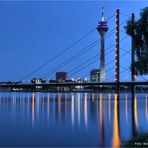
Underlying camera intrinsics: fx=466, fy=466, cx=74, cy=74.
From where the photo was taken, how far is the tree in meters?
21.1

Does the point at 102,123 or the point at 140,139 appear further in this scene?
the point at 102,123

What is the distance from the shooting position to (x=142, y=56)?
70.1ft

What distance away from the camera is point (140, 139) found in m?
15.2

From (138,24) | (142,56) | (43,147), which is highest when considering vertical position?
(138,24)

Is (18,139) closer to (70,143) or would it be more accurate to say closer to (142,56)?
(70,143)

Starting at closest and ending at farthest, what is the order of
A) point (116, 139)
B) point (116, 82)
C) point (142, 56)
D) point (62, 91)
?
point (116, 139), point (142, 56), point (116, 82), point (62, 91)

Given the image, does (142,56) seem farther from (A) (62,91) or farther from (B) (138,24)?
(A) (62,91)

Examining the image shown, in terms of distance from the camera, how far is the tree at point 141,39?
2112cm

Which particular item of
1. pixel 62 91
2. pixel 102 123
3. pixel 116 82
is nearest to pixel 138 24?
pixel 102 123

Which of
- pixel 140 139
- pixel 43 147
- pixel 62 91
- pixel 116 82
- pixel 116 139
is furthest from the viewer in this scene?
pixel 62 91

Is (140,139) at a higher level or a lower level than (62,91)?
lower

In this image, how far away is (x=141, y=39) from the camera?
22.7 metres

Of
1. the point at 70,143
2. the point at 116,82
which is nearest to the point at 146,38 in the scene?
the point at 70,143

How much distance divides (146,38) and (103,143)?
6199 millimetres
